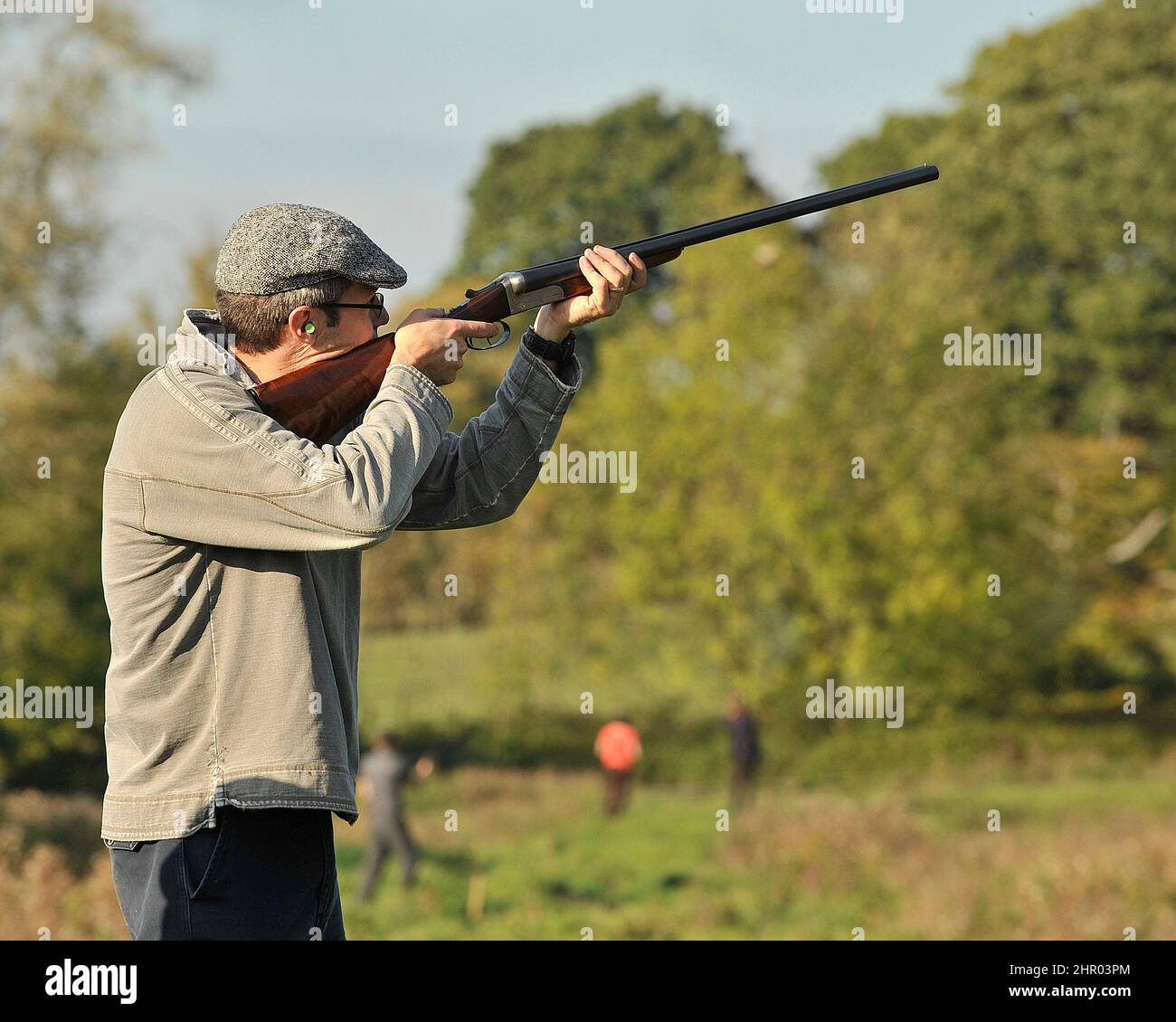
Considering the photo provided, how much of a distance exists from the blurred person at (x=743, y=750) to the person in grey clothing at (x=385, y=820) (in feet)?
22.4

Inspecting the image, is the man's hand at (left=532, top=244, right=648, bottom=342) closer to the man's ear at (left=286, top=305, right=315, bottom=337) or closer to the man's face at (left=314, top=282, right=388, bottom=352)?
the man's face at (left=314, top=282, right=388, bottom=352)

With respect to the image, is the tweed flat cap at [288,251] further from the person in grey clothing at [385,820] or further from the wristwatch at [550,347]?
the person in grey clothing at [385,820]

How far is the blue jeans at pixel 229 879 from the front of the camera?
2.90 meters

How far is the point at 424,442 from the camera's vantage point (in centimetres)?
300

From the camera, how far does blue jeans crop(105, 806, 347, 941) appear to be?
2896 millimetres

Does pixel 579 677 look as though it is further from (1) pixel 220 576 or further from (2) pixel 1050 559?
(1) pixel 220 576

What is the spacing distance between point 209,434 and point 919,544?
24.3 metres

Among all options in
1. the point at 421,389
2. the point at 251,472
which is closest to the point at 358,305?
the point at 421,389

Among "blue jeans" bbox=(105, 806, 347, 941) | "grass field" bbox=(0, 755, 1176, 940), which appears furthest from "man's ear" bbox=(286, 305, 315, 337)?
"grass field" bbox=(0, 755, 1176, 940)

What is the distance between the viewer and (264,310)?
3.20 meters

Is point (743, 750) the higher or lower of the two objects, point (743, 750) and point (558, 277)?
the lower

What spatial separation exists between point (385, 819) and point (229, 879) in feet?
43.3

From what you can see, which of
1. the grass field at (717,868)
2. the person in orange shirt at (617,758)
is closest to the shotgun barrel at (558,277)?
the grass field at (717,868)

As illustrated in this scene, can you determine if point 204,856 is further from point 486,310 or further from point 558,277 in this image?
point 558,277
